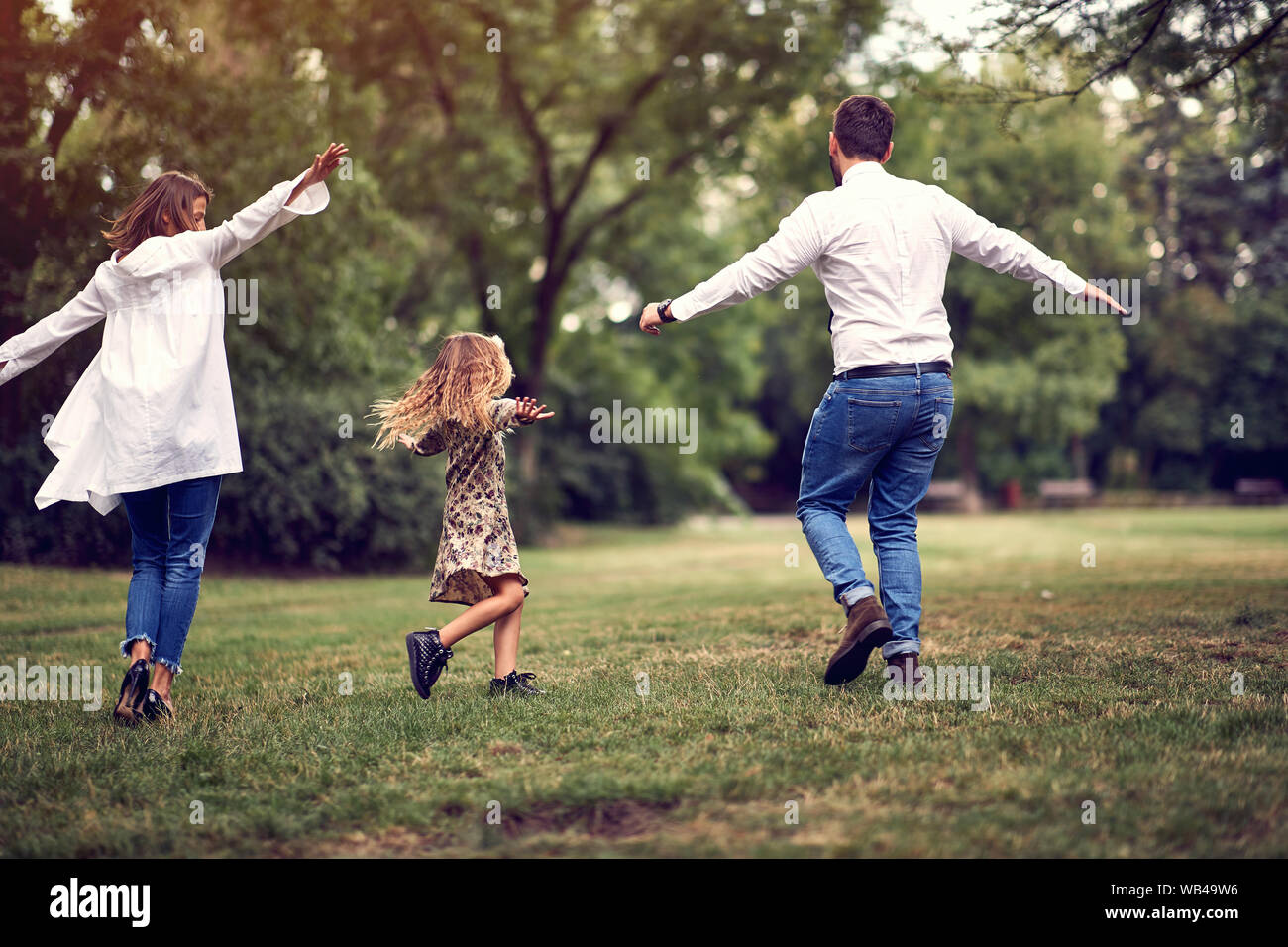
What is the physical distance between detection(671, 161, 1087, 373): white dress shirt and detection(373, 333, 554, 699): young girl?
994 mm

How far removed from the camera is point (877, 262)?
4.46 m

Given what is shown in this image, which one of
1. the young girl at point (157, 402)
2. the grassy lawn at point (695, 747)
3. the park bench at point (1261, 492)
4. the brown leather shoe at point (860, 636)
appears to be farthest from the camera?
the park bench at point (1261, 492)

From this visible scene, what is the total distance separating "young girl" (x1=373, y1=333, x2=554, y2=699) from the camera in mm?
4711

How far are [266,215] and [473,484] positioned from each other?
4.84 ft

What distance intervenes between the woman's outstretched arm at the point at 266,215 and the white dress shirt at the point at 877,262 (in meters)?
1.64

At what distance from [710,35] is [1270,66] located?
10.4 metres

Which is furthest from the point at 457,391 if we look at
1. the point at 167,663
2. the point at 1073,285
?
the point at 1073,285

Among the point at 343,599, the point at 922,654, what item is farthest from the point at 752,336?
the point at 922,654

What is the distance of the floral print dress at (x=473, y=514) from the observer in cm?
473

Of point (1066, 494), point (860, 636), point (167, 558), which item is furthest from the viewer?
point (1066, 494)

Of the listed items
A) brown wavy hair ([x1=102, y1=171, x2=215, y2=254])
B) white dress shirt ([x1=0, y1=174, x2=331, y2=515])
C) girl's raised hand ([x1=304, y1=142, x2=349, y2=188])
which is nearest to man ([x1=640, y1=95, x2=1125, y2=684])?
girl's raised hand ([x1=304, y1=142, x2=349, y2=188])

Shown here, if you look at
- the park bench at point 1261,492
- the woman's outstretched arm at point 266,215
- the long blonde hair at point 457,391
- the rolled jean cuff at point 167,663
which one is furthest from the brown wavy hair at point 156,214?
the park bench at point 1261,492

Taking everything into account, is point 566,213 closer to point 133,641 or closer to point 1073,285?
point 1073,285

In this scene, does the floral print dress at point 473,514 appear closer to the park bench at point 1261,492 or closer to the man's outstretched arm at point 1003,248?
the man's outstretched arm at point 1003,248
